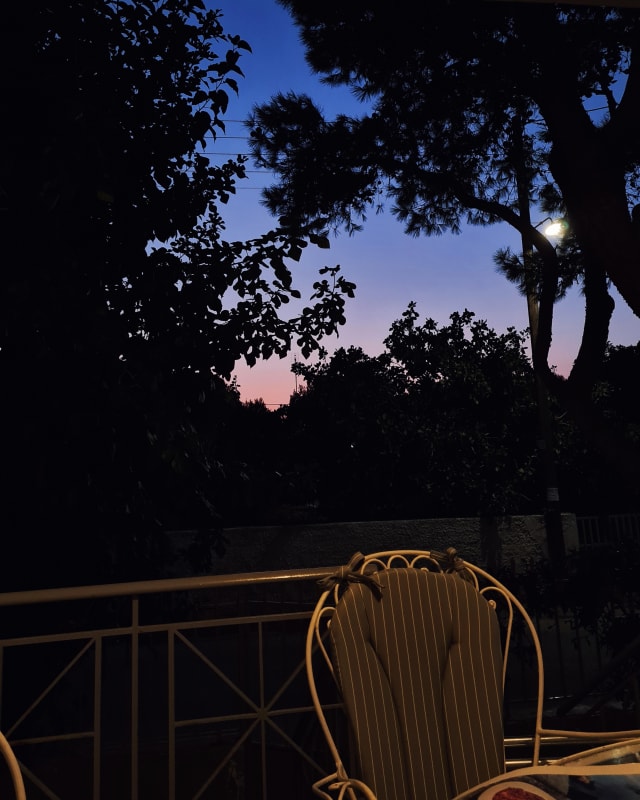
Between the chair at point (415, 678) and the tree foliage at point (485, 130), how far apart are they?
249 centimetres

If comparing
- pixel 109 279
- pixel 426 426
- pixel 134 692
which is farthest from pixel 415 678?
pixel 426 426

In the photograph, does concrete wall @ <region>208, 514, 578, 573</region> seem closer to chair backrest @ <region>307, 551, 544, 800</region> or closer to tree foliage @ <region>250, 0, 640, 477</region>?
tree foliage @ <region>250, 0, 640, 477</region>

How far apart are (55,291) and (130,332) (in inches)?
23.3

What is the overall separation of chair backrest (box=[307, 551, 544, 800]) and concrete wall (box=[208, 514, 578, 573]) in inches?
421

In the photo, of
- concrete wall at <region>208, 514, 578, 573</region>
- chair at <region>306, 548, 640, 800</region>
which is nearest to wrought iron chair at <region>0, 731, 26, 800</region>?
chair at <region>306, 548, 640, 800</region>

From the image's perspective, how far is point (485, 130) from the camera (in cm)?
639

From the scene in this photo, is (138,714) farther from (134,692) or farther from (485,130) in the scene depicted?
(485,130)

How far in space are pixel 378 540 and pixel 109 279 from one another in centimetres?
1064

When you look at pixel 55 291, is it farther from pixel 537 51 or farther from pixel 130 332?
pixel 537 51

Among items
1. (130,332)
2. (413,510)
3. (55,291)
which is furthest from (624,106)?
(413,510)

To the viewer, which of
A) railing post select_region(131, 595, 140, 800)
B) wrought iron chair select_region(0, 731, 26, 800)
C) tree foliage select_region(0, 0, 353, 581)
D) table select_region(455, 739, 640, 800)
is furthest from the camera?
tree foliage select_region(0, 0, 353, 581)

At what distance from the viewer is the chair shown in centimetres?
172

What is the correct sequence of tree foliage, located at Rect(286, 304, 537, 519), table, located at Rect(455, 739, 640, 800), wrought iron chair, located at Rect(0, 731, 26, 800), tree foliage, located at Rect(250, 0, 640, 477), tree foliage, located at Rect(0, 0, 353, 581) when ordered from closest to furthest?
table, located at Rect(455, 739, 640, 800) → wrought iron chair, located at Rect(0, 731, 26, 800) → tree foliage, located at Rect(0, 0, 353, 581) → tree foliage, located at Rect(250, 0, 640, 477) → tree foliage, located at Rect(286, 304, 537, 519)

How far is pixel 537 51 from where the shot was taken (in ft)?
16.3
